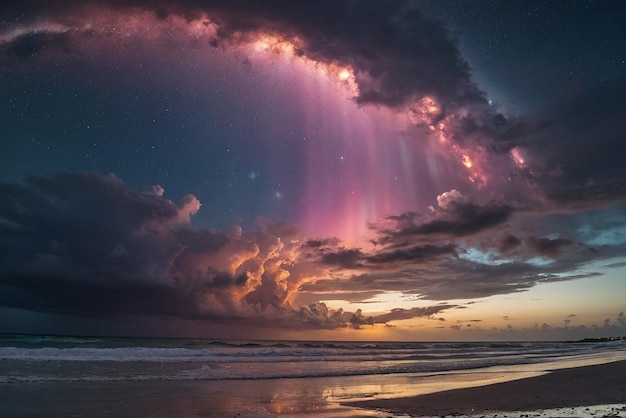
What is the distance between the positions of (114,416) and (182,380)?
12013 mm

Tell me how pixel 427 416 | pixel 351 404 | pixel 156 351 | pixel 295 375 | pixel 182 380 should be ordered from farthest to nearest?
pixel 156 351 < pixel 295 375 < pixel 182 380 < pixel 351 404 < pixel 427 416

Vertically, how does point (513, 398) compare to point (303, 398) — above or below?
above

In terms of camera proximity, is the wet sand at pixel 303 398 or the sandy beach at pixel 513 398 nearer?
the wet sand at pixel 303 398

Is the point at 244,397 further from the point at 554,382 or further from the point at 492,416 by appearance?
the point at 554,382

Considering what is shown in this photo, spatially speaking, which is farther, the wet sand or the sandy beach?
the sandy beach

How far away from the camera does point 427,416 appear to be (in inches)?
500

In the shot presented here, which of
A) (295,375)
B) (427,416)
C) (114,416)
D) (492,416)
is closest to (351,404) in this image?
(427,416)

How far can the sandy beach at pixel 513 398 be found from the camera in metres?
13.7

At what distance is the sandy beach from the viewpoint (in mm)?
13680

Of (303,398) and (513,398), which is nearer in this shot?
(513,398)

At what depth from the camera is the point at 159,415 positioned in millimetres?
13125

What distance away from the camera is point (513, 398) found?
16.2 m

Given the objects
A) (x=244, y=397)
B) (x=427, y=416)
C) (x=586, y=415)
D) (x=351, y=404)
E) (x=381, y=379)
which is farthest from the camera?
(x=381, y=379)

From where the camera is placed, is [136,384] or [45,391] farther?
[136,384]
